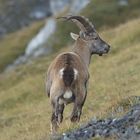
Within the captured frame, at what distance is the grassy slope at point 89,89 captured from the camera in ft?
62.8

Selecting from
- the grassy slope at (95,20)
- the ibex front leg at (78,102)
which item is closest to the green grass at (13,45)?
the grassy slope at (95,20)

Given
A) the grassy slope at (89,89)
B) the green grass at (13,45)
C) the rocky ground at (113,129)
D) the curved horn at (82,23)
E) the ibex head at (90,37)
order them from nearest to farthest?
1. the rocky ground at (113,129)
2. the curved horn at (82,23)
3. the ibex head at (90,37)
4. the grassy slope at (89,89)
5. the green grass at (13,45)

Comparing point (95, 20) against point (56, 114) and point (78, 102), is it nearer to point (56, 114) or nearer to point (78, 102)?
point (56, 114)

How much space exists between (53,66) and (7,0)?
83.0 m

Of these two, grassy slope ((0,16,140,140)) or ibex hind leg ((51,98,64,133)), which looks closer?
ibex hind leg ((51,98,64,133))

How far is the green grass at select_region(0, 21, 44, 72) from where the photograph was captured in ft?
194

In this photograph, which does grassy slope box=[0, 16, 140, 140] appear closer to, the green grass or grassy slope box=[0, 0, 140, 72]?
grassy slope box=[0, 0, 140, 72]

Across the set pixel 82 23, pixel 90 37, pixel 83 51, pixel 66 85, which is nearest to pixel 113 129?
pixel 66 85

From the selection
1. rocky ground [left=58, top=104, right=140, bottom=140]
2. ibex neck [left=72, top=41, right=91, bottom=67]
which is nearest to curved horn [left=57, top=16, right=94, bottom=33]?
ibex neck [left=72, top=41, right=91, bottom=67]

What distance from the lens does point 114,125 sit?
38.3ft

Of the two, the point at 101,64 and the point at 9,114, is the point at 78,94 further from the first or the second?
the point at 101,64

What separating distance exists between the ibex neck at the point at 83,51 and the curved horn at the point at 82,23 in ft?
1.56

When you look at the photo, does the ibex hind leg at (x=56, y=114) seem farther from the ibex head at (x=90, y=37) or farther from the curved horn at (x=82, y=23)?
the ibex head at (x=90, y=37)

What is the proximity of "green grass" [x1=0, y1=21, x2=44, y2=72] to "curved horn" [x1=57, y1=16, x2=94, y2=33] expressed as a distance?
128 feet
